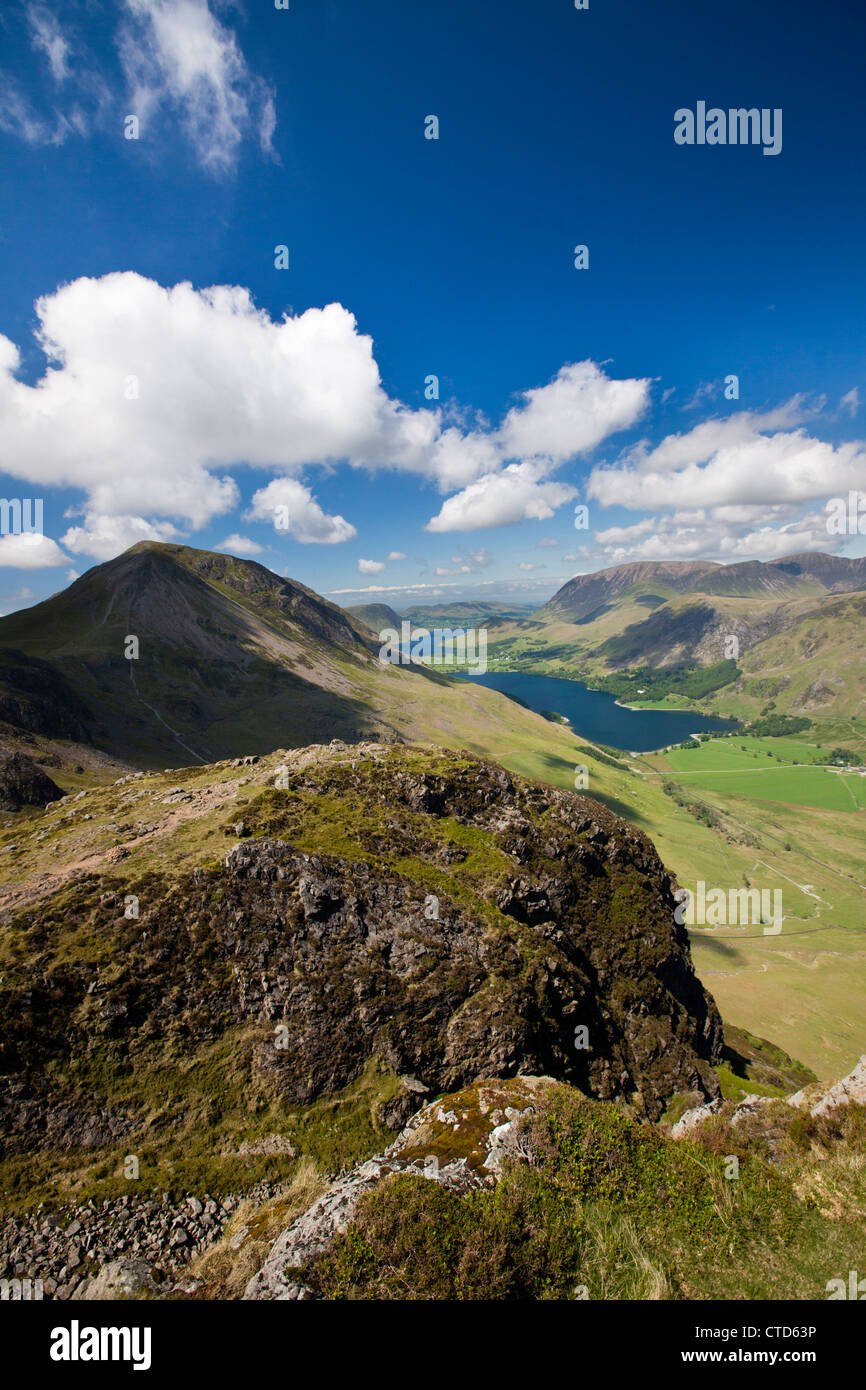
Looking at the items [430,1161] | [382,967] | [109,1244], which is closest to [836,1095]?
[430,1161]

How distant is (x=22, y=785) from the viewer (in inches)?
3076

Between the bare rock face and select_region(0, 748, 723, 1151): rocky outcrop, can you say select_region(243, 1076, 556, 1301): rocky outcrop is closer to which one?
select_region(0, 748, 723, 1151): rocky outcrop

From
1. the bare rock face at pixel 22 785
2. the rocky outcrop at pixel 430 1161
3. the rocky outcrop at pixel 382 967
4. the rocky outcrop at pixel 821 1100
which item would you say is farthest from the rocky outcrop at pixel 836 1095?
the bare rock face at pixel 22 785

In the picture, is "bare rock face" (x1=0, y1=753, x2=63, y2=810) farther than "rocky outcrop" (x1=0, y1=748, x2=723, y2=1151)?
Yes

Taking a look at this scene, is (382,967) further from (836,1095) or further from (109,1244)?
(836,1095)

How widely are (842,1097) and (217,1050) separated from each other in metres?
30.3

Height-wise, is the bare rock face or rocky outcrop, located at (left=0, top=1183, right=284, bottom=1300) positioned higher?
the bare rock face

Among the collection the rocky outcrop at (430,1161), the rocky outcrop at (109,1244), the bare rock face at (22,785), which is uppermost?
the bare rock face at (22,785)

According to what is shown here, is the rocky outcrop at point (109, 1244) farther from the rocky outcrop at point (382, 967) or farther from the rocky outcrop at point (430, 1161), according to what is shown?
the rocky outcrop at point (430, 1161)

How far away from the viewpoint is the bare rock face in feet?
250

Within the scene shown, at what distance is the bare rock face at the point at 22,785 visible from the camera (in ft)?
250

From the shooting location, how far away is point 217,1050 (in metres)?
25.6

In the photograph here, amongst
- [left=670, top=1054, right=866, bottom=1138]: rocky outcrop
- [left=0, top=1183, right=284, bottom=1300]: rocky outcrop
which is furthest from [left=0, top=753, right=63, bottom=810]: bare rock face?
[left=670, top=1054, right=866, bottom=1138]: rocky outcrop
